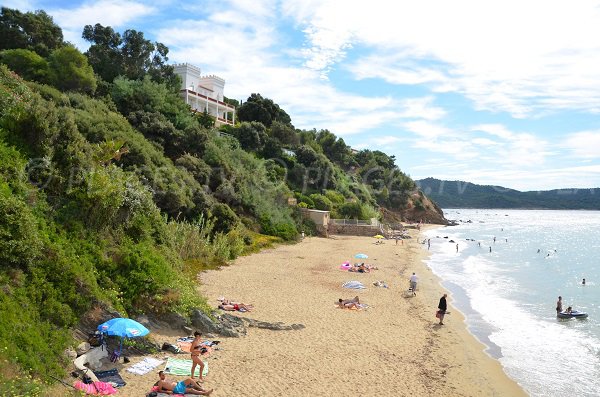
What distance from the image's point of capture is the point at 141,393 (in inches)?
376

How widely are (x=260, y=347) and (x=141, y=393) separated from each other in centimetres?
434

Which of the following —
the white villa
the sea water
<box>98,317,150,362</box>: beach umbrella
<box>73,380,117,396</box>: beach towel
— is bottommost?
the sea water

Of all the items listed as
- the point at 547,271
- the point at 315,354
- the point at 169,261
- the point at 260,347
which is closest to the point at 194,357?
the point at 260,347

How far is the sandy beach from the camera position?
11.2m

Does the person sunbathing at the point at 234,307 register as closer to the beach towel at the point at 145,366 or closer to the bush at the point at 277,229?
the beach towel at the point at 145,366

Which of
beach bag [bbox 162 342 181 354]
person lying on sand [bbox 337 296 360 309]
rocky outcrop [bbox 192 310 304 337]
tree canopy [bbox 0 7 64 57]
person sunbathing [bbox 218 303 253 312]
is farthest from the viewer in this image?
tree canopy [bbox 0 7 64 57]

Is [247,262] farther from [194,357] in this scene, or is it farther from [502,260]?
[502,260]

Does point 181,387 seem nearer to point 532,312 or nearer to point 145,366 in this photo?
point 145,366

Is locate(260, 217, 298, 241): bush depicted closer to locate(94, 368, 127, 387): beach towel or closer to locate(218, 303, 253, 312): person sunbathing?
locate(218, 303, 253, 312): person sunbathing

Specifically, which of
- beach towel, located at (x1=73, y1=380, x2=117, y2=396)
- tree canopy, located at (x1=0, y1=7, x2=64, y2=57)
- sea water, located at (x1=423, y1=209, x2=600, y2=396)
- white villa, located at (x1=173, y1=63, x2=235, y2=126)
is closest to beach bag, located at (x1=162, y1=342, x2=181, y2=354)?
beach towel, located at (x1=73, y1=380, x2=117, y2=396)

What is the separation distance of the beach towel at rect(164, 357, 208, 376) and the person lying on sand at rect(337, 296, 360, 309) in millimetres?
8798

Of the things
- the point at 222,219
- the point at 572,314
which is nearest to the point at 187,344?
the point at 572,314

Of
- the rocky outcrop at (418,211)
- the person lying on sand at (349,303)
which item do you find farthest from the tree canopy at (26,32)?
the rocky outcrop at (418,211)

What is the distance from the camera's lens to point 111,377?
32.7 feet
